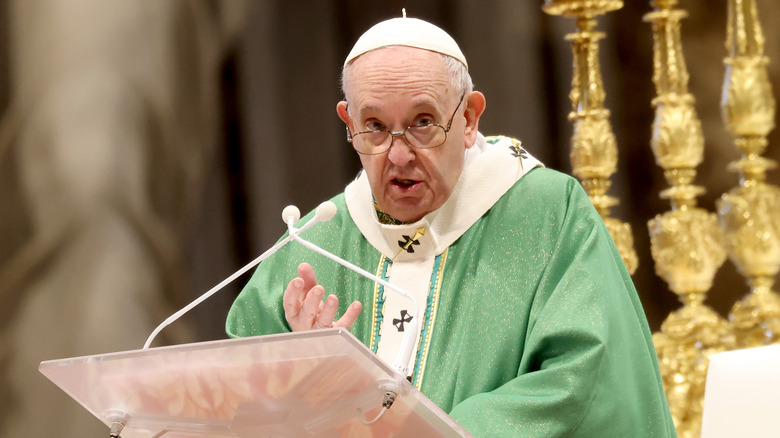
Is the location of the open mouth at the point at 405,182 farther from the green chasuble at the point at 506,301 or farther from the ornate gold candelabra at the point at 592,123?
the ornate gold candelabra at the point at 592,123

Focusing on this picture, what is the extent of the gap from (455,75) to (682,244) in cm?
217

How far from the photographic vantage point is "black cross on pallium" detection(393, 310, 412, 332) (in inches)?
112

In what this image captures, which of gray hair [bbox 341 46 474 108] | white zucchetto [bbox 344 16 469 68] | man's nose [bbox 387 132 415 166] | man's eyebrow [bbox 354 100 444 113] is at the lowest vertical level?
man's nose [bbox 387 132 415 166]

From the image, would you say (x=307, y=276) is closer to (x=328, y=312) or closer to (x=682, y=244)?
(x=328, y=312)

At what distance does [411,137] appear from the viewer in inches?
106

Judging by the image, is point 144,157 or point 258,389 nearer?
point 258,389

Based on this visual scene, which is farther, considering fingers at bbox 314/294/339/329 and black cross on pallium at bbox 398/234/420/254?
black cross on pallium at bbox 398/234/420/254

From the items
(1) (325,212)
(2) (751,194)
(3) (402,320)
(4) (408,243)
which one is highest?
(1) (325,212)

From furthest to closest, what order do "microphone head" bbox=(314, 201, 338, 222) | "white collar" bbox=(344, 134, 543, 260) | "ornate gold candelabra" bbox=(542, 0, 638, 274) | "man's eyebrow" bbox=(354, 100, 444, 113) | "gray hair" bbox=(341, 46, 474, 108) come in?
"ornate gold candelabra" bbox=(542, 0, 638, 274), "white collar" bbox=(344, 134, 543, 260), "gray hair" bbox=(341, 46, 474, 108), "man's eyebrow" bbox=(354, 100, 444, 113), "microphone head" bbox=(314, 201, 338, 222)

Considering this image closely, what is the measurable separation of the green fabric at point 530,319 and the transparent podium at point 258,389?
54 cm

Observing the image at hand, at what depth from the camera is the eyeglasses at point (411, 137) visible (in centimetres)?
271

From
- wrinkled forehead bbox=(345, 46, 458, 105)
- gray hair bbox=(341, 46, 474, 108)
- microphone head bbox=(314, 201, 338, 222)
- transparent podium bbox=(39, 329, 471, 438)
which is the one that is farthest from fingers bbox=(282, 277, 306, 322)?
gray hair bbox=(341, 46, 474, 108)

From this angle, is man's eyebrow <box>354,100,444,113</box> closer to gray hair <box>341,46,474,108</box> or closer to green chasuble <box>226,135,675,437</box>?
gray hair <box>341,46,474,108</box>

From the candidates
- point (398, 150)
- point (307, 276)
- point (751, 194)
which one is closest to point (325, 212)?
point (307, 276)
